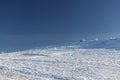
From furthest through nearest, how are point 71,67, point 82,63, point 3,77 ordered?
1. point 82,63
2. point 71,67
3. point 3,77

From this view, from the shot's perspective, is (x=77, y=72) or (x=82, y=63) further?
(x=82, y=63)

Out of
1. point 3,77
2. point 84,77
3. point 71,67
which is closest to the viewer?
point 3,77

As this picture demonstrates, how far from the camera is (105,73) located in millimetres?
42250

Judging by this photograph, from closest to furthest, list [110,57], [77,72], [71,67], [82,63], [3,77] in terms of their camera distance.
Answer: [3,77], [77,72], [71,67], [82,63], [110,57]

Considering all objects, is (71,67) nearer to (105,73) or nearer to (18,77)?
(105,73)

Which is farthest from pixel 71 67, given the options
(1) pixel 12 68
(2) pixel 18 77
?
(2) pixel 18 77

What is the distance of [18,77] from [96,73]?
12.4 metres

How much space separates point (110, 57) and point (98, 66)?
36.3 ft

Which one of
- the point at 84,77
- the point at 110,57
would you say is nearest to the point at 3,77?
the point at 84,77

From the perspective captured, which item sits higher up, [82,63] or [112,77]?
[82,63]

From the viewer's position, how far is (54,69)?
42.8 metres

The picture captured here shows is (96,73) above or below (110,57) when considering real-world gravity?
below

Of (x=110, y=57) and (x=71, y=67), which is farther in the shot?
→ (x=110, y=57)

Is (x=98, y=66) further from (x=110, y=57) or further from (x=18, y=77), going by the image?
(x=18, y=77)
